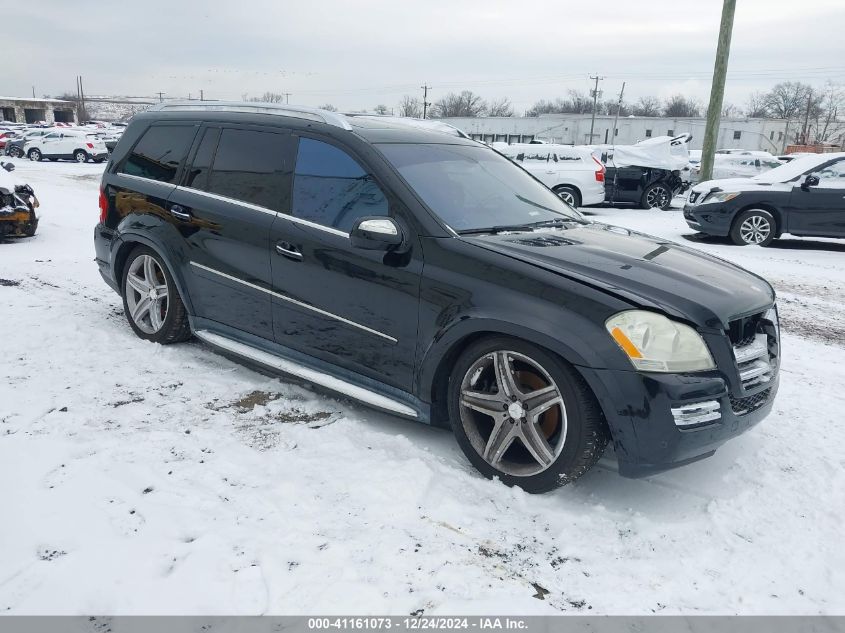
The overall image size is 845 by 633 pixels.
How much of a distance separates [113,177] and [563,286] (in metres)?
3.98

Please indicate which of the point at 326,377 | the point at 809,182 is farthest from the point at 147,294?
the point at 809,182

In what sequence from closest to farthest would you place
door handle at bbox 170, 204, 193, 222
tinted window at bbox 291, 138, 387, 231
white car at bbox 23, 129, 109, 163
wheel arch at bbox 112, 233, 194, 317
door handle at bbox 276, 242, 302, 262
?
1. tinted window at bbox 291, 138, 387, 231
2. door handle at bbox 276, 242, 302, 262
3. door handle at bbox 170, 204, 193, 222
4. wheel arch at bbox 112, 233, 194, 317
5. white car at bbox 23, 129, 109, 163

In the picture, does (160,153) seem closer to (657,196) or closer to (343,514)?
(343,514)

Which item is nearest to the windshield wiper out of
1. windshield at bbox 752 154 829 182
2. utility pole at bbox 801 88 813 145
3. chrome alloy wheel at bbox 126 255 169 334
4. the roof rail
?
the roof rail

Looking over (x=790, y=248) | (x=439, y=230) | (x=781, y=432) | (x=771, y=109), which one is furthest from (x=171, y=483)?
(x=771, y=109)

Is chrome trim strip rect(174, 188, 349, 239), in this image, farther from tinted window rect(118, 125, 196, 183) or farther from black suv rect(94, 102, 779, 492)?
tinted window rect(118, 125, 196, 183)

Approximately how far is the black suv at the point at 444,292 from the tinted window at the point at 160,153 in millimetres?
17

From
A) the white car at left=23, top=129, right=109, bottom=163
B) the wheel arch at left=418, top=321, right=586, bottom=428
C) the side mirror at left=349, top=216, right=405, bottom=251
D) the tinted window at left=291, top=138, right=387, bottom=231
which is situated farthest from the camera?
the white car at left=23, top=129, right=109, bottom=163

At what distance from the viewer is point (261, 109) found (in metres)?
4.45

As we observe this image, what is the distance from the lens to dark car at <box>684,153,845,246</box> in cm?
1014

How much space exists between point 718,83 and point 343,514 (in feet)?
51.2

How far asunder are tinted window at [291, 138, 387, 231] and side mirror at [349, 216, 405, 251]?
0.19m

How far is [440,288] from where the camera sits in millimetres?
3281

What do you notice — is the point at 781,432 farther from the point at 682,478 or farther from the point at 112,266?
the point at 112,266
